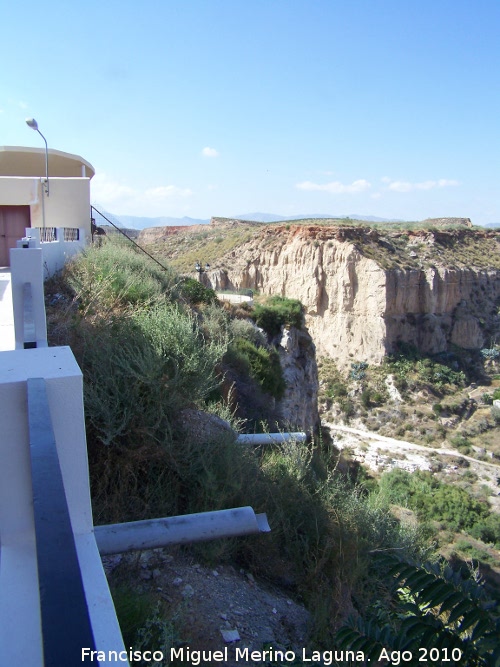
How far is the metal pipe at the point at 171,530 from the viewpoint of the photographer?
117 inches

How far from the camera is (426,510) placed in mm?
17609

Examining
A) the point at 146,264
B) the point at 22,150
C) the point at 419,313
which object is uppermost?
the point at 22,150

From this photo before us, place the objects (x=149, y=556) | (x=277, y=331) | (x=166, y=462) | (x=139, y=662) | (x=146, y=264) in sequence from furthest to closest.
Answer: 1. (x=277, y=331)
2. (x=146, y=264)
3. (x=166, y=462)
4. (x=149, y=556)
5. (x=139, y=662)

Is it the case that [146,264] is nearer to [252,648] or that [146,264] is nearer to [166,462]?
[166,462]

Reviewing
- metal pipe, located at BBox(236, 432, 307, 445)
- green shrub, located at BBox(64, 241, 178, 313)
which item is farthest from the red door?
metal pipe, located at BBox(236, 432, 307, 445)

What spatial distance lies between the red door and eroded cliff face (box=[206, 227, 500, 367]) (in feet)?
83.0

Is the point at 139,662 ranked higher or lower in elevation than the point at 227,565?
higher

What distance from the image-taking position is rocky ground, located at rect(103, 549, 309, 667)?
340 centimetres

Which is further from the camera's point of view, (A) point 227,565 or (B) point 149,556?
(A) point 227,565

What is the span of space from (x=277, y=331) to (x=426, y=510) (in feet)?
26.6

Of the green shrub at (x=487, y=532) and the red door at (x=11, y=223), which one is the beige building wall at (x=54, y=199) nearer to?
the red door at (x=11, y=223)

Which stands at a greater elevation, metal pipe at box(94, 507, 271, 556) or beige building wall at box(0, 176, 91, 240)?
beige building wall at box(0, 176, 91, 240)

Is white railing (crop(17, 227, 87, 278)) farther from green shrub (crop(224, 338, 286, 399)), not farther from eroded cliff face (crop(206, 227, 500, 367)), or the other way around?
eroded cliff face (crop(206, 227, 500, 367))

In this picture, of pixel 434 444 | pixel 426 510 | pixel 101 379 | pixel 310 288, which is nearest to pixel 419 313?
pixel 310 288
